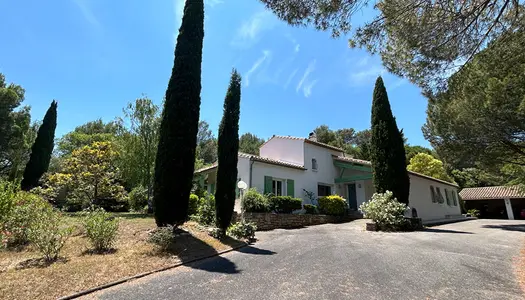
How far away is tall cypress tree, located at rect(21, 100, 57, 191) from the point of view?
72.2 ft

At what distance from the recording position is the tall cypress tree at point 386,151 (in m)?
14.9

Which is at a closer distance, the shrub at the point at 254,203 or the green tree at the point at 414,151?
the shrub at the point at 254,203

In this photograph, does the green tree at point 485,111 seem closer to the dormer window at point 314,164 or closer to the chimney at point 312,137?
the dormer window at point 314,164

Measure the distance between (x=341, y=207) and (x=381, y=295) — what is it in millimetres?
13861

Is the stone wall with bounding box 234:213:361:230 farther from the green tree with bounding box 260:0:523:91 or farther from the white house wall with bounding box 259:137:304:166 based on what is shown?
the green tree with bounding box 260:0:523:91

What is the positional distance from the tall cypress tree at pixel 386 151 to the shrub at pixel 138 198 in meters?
14.2

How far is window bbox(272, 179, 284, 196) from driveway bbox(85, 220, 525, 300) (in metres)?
8.84

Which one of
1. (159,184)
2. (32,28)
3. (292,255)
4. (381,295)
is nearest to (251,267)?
(292,255)

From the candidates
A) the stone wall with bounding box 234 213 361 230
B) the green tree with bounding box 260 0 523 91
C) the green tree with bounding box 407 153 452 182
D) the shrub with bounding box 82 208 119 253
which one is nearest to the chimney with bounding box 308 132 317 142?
the stone wall with bounding box 234 213 361 230

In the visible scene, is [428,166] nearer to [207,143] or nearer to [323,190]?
[323,190]

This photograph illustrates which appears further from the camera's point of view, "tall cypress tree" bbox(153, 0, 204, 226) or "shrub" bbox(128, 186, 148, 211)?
"shrub" bbox(128, 186, 148, 211)

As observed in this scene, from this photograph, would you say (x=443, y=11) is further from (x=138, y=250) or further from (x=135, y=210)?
(x=135, y=210)

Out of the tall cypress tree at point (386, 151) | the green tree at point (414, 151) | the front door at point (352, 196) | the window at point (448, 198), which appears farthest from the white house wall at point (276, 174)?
the green tree at point (414, 151)

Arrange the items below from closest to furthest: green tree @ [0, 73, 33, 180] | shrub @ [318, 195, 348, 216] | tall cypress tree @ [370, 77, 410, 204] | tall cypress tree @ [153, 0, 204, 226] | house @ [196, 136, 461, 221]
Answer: tall cypress tree @ [153, 0, 204, 226], tall cypress tree @ [370, 77, 410, 204], house @ [196, 136, 461, 221], shrub @ [318, 195, 348, 216], green tree @ [0, 73, 33, 180]
